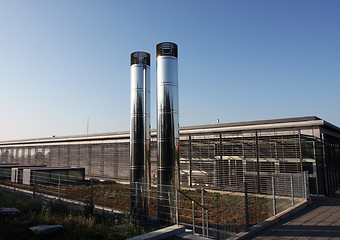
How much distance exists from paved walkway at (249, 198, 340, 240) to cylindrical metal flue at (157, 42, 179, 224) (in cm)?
338

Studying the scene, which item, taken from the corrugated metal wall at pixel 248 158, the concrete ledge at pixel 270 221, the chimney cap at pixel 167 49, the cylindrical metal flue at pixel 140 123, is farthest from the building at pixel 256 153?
the chimney cap at pixel 167 49

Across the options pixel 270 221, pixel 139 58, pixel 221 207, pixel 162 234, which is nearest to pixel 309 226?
pixel 270 221

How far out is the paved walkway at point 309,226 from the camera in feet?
25.0

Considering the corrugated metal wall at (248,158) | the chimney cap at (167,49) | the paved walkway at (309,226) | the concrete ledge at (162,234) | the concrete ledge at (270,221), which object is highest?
the chimney cap at (167,49)

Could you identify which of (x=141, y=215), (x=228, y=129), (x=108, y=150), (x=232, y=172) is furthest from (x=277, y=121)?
(x=108, y=150)

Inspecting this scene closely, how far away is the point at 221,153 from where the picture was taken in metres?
17.9

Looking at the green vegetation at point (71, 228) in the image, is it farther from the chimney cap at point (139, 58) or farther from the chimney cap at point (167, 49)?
the chimney cap at point (139, 58)

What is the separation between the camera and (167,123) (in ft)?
32.1

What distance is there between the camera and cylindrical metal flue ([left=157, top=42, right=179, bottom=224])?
372 inches

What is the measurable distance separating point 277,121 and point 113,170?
15555mm

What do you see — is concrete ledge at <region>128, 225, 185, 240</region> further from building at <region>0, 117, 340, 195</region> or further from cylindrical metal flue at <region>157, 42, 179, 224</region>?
building at <region>0, 117, 340, 195</region>

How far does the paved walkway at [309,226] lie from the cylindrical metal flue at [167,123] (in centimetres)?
338

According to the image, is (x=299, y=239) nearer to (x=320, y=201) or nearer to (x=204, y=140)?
(x=320, y=201)

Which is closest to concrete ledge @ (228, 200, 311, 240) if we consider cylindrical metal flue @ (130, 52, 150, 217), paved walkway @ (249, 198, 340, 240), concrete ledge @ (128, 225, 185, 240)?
paved walkway @ (249, 198, 340, 240)
